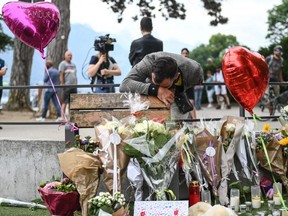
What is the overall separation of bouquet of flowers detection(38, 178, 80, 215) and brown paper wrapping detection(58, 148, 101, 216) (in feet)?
0.24

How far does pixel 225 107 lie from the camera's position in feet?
61.7

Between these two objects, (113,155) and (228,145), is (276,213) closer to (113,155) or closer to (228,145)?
(228,145)

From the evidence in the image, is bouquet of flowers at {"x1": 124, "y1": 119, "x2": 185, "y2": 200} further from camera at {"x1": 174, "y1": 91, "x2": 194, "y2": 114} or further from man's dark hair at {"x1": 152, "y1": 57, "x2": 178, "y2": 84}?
camera at {"x1": 174, "y1": 91, "x2": 194, "y2": 114}

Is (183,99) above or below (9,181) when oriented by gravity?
above

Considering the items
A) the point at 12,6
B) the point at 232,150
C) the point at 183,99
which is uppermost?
the point at 12,6

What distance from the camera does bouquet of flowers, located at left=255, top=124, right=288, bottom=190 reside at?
620cm

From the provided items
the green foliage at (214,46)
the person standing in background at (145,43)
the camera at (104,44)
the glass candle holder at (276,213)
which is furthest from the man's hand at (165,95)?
the green foliage at (214,46)

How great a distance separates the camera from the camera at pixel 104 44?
27.9 ft

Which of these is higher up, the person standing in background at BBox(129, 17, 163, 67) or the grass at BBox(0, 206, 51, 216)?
the person standing in background at BBox(129, 17, 163, 67)

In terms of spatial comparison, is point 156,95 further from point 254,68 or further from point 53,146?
point 53,146

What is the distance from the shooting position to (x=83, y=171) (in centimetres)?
509

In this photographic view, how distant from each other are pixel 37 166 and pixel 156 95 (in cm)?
209

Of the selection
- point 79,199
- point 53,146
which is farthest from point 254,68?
point 53,146

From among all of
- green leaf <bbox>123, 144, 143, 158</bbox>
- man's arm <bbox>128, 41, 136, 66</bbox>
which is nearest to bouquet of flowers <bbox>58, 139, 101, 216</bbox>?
green leaf <bbox>123, 144, 143, 158</bbox>
